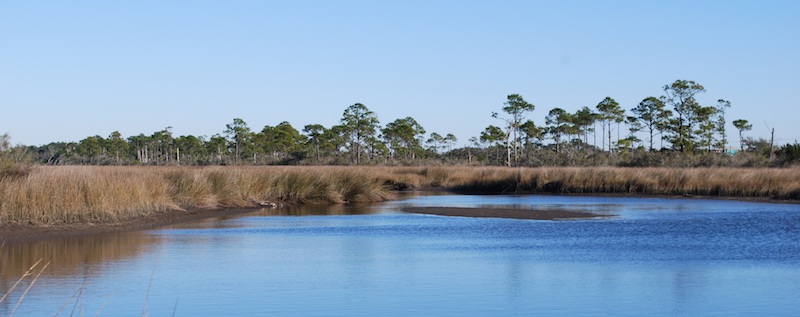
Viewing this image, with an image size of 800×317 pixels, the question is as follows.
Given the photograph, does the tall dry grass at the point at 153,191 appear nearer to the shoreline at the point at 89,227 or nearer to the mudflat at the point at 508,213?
the shoreline at the point at 89,227

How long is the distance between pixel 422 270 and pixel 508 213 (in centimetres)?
987

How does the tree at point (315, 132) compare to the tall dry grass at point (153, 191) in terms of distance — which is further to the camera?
the tree at point (315, 132)

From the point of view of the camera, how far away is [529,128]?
69188 mm

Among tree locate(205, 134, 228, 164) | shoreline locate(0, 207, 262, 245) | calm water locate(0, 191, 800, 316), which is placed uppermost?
tree locate(205, 134, 228, 164)

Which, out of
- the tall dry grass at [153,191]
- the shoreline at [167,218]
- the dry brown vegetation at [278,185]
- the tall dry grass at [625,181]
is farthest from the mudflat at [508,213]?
the tall dry grass at [625,181]

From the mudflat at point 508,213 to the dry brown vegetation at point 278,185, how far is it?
4.28 m

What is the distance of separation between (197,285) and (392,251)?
12.1 feet

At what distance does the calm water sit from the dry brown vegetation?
121 cm

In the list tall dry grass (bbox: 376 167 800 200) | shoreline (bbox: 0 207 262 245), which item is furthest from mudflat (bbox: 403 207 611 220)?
tall dry grass (bbox: 376 167 800 200)

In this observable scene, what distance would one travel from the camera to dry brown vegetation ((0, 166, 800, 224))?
1378cm

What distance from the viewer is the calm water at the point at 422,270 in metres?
7.65

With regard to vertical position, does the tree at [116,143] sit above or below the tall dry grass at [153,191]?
above

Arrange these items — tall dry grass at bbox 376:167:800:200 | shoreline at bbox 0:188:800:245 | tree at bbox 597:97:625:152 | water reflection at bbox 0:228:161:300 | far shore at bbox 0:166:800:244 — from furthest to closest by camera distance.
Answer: tree at bbox 597:97:625:152, tall dry grass at bbox 376:167:800:200, far shore at bbox 0:166:800:244, shoreline at bbox 0:188:800:245, water reflection at bbox 0:228:161:300

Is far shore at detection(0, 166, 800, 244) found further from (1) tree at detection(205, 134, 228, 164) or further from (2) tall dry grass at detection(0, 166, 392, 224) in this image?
(1) tree at detection(205, 134, 228, 164)
